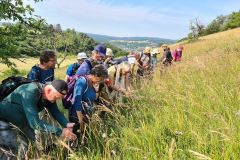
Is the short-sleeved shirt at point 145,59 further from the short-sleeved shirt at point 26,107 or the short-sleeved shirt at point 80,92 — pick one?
the short-sleeved shirt at point 26,107

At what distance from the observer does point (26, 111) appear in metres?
4.67

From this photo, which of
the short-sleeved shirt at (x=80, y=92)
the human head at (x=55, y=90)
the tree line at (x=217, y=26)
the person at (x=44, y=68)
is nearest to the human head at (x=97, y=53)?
the person at (x=44, y=68)

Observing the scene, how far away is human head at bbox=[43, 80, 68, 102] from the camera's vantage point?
15.1ft

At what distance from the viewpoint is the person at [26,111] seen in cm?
465

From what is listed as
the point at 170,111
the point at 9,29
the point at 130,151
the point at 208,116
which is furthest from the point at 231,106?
the point at 9,29

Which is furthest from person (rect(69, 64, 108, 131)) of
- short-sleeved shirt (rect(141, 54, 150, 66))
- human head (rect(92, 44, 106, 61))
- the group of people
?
short-sleeved shirt (rect(141, 54, 150, 66))

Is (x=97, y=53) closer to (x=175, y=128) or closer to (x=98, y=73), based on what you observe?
(x=98, y=73)

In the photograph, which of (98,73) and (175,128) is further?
(98,73)

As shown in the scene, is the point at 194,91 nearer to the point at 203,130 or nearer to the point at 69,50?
the point at 203,130

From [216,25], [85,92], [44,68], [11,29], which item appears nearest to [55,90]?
[85,92]

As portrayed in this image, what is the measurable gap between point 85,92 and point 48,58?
114cm

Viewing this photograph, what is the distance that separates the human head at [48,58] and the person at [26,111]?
1.75 meters

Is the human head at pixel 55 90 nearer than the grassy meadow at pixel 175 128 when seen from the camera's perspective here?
No

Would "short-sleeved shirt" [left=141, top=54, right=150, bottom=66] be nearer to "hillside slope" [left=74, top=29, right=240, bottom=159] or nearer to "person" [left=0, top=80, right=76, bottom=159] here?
"hillside slope" [left=74, top=29, right=240, bottom=159]
